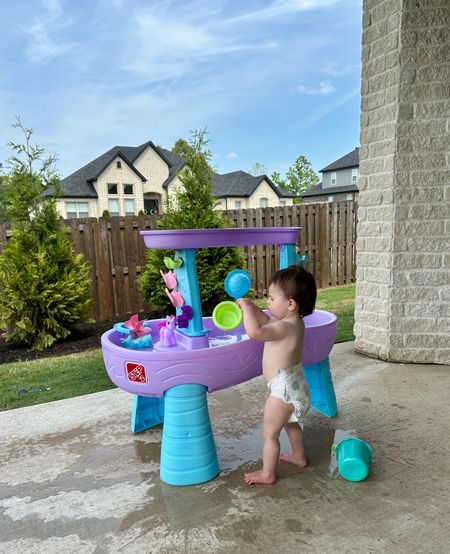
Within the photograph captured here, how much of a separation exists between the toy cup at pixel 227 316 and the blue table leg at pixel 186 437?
36 centimetres

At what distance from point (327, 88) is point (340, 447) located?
38.3m

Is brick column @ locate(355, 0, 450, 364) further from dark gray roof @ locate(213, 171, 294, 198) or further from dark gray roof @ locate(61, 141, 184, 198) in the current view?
dark gray roof @ locate(213, 171, 294, 198)

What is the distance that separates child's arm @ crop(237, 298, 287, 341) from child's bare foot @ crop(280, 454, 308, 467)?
0.74 meters

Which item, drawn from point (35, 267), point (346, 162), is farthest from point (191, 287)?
point (346, 162)

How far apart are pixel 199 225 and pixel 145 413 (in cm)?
384

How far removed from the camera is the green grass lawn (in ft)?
12.2

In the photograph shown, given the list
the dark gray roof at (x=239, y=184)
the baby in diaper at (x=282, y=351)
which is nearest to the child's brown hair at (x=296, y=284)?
the baby in diaper at (x=282, y=351)

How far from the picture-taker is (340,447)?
2275mm

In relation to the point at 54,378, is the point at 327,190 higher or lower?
higher

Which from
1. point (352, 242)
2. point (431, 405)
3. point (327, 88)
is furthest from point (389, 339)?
point (327, 88)

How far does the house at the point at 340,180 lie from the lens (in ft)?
125

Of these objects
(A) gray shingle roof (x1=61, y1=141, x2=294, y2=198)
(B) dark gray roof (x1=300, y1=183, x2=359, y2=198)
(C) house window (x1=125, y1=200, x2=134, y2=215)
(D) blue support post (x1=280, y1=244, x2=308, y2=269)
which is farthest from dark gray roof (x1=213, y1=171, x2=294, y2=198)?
(D) blue support post (x1=280, y1=244, x2=308, y2=269)

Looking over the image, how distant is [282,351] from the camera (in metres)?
2.20

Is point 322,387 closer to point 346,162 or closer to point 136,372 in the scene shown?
point 136,372
